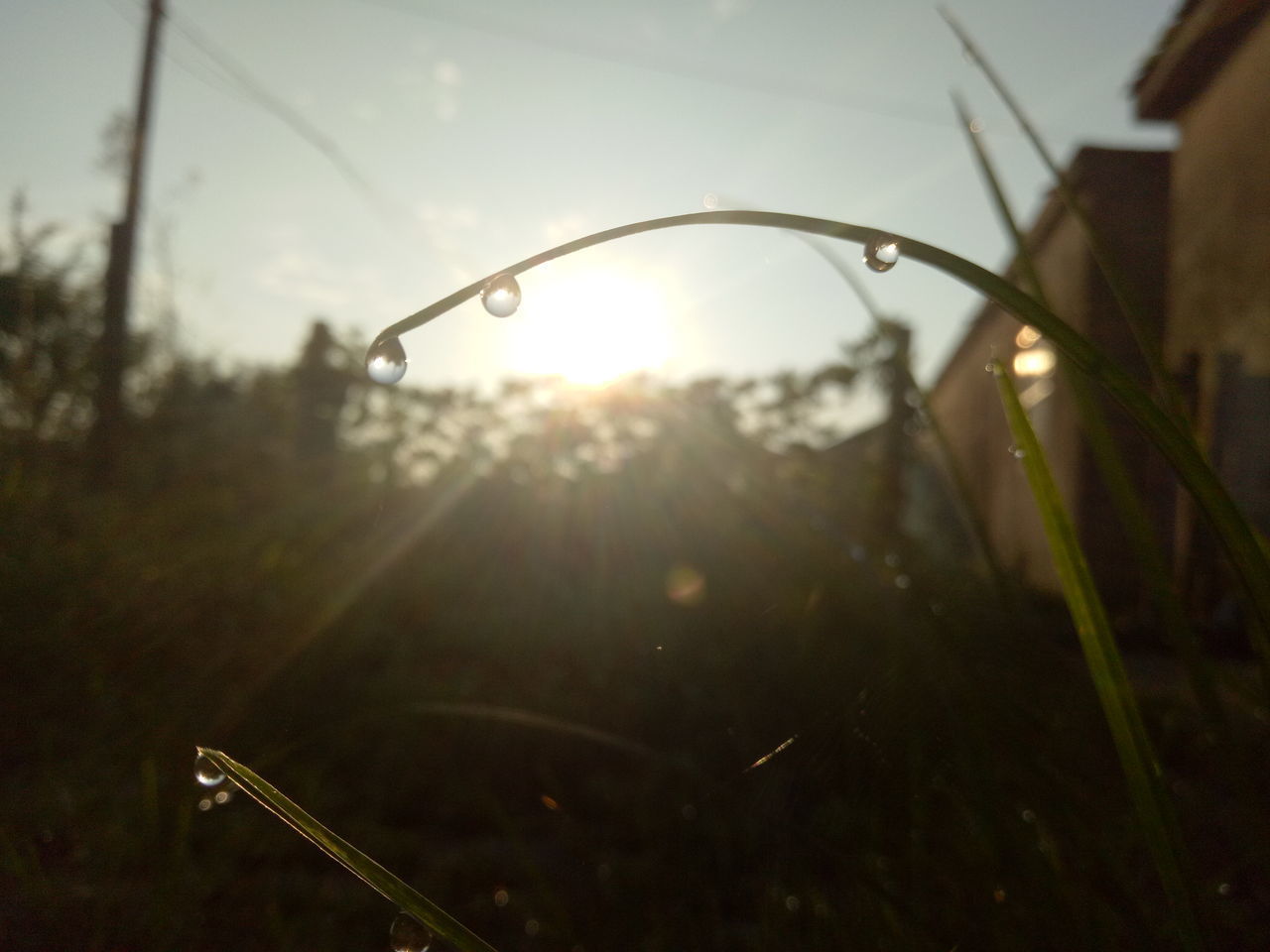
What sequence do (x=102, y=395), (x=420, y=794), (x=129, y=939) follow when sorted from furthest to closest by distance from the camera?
(x=102, y=395), (x=420, y=794), (x=129, y=939)

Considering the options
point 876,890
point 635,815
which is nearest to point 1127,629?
point 635,815

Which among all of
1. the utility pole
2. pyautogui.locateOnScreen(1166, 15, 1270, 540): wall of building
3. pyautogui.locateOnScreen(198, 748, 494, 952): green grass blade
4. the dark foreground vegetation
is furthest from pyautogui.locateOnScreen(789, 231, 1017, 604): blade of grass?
the utility pole

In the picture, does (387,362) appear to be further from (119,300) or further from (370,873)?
(119,300)

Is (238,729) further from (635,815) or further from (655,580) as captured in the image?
(655,580)

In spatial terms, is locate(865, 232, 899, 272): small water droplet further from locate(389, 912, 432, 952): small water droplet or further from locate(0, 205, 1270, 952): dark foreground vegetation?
locate(389, 912, 432, 952): small water droplet

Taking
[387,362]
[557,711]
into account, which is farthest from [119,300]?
[387,362]

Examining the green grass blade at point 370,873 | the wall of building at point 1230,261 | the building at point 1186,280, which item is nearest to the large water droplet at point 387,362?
the green grass blade at point 370,873
